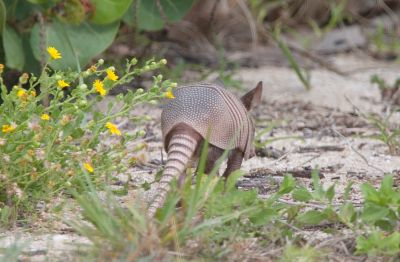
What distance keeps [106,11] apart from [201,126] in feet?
4.66

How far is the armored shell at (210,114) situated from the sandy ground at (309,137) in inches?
11.4

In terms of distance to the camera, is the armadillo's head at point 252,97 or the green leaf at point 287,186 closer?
the green leaf at point 287,186

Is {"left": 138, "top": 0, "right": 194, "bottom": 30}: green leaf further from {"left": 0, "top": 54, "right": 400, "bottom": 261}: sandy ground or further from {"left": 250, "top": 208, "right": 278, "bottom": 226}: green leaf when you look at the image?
{"left": 250, "top": 208, "right": 278, "bottom": 226}: green leaf

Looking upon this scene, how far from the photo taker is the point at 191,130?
9.67 feet

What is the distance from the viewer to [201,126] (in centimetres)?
296

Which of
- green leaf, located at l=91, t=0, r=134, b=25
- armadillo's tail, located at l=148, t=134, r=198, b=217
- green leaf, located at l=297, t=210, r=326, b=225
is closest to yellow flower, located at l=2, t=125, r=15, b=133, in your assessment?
armadillo's tail, located at l=148, t=134, r=198, b=217

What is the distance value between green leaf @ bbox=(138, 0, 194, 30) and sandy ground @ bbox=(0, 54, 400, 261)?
1.48 feet

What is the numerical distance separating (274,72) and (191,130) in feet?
10.0

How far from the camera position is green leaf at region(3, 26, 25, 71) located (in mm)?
4195

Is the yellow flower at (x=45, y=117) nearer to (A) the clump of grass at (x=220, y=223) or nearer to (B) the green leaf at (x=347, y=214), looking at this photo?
(A) the clump of grass at (x=220, y=223)

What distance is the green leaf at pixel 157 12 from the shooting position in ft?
15.5

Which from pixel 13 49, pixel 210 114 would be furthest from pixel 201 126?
pixel 13 49

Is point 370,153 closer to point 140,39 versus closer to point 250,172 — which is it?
point 250,172

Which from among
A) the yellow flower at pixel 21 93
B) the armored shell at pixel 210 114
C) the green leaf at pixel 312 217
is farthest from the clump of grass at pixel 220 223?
the yellow flower at pixel 21 93
